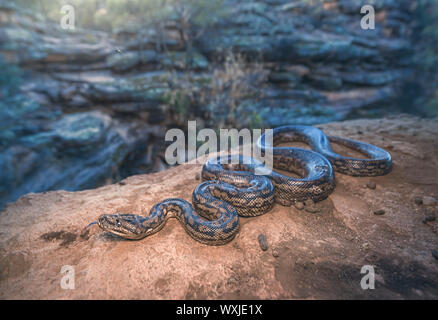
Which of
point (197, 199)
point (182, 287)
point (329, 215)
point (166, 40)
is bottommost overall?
point (182, 287)

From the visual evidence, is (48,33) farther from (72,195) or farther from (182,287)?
(182,287)

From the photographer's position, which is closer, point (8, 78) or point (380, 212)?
point (380, 212)

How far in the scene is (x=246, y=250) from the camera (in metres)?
2.97

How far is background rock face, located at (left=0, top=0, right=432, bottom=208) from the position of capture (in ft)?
26.0

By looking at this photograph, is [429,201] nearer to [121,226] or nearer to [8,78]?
[121,226]

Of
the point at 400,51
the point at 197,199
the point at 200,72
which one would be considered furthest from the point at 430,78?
the point at 197,199

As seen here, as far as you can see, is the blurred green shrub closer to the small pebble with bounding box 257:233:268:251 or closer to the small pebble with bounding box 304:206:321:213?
the small pebble with bounding box 257:233:268:251

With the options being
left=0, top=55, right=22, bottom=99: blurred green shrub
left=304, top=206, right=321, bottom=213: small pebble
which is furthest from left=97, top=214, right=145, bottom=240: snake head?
left=0, top=55, right=22, bottom=99: blurred green shrub

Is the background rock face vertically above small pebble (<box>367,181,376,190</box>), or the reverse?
the background rock face

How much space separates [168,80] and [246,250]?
32.5 feet

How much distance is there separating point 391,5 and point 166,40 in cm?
1957

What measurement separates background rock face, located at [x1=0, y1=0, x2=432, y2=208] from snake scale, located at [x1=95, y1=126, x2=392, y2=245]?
3292 mm

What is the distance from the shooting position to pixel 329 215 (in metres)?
3.64

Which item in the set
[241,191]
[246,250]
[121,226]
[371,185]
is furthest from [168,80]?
[246,250]
